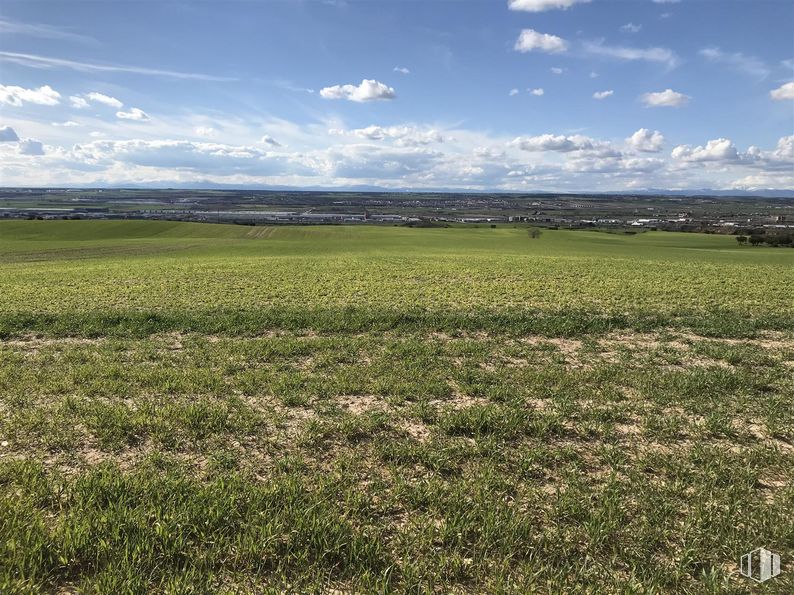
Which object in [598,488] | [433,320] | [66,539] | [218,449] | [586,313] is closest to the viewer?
[66,539]

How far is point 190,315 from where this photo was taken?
1652cm

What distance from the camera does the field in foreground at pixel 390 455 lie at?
4.35 meters

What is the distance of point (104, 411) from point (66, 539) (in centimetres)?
358

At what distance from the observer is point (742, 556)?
446cm

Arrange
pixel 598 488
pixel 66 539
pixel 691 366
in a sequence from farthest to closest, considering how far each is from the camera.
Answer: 1. pixel 691 366
2. pixel 598 488
3. pixel 66 539

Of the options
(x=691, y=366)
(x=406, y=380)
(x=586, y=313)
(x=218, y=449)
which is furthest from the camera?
(x=586, y=313)

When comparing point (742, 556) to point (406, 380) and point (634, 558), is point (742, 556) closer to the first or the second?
point (634, 558)

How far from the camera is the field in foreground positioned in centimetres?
435

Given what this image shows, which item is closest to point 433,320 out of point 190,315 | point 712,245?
point 190,315

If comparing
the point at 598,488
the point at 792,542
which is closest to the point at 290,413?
the point at 598,488

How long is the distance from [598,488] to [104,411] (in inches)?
300

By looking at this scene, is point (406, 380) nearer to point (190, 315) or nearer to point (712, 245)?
point (190, 315)

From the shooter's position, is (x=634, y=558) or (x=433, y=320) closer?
(x=634, y=558)

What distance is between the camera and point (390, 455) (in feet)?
21.1
